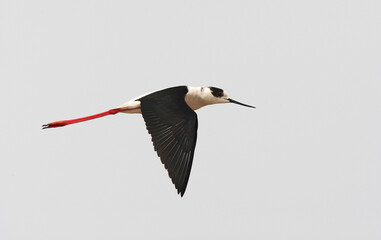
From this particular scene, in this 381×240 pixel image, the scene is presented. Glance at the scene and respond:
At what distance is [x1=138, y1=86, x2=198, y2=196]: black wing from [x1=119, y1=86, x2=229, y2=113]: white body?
1.11 feet

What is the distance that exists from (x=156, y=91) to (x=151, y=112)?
2.31 feet

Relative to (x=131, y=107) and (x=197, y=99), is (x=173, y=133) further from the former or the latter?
(x=197, y=99)

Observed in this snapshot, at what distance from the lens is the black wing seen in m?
5.92

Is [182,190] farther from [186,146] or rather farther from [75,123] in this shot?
[75,123]

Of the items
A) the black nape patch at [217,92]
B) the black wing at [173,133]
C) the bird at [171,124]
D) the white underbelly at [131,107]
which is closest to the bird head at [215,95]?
the black nape patch at [217,92]

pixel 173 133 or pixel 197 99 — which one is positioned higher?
pixel 197 99

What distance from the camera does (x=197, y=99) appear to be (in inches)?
286

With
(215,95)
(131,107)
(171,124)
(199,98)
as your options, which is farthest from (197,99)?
(171,124)

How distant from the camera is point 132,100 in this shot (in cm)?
701

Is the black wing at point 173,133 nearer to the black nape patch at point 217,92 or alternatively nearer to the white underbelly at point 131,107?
the white underbelly at point 131,107

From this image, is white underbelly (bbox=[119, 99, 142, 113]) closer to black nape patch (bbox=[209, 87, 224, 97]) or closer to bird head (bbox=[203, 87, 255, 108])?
bird head (bbox=[203, 87, 255, 108])

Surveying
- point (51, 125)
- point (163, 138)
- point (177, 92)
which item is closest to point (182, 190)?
point (163, 138)

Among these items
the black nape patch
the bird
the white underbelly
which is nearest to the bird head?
the black nape patch

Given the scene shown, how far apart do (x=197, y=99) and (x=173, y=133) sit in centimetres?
120
